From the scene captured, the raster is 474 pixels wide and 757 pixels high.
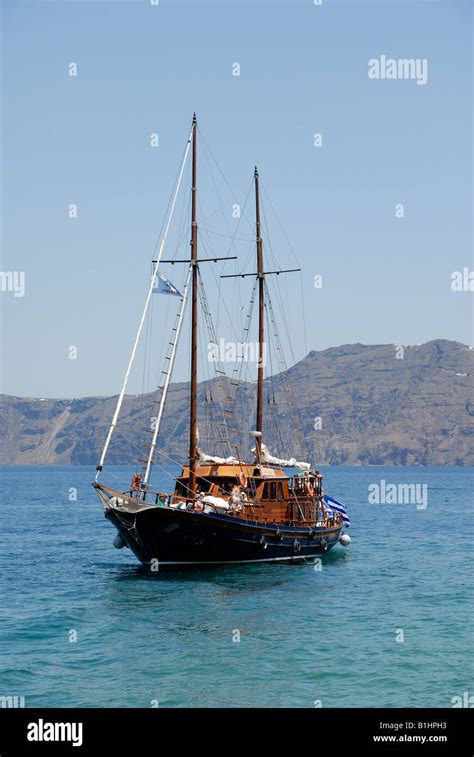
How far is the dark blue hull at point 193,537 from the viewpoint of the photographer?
44500mm

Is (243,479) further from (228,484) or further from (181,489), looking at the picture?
(181,489)

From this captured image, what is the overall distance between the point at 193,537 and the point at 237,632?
1250 centimetres

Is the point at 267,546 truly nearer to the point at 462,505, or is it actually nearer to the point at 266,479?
the point at 266,479

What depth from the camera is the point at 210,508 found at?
4675 cm

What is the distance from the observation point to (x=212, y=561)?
1847 inches

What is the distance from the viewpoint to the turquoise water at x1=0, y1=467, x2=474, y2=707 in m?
26.7

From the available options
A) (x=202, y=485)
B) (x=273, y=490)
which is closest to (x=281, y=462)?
(x=273, y=490)

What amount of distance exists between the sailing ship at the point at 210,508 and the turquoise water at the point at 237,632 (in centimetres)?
124
